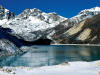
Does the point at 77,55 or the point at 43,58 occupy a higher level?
the point at 77,55

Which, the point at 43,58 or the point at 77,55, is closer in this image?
the point at 43,58

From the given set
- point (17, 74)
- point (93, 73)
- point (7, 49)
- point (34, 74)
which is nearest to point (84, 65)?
point (93, 73)

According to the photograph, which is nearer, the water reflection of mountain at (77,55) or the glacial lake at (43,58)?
the glacial lake at (43,58)

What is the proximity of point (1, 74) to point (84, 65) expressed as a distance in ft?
51.0

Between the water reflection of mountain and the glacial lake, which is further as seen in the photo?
the water reflection of mountain

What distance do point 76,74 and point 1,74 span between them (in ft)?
31.0

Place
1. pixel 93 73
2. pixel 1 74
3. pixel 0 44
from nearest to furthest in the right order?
pixel 1 74 < pixel 93 73 < pixel 0 44

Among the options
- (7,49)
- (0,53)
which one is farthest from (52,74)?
(7,49)

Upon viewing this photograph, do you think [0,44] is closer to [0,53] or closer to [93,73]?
[0,53]

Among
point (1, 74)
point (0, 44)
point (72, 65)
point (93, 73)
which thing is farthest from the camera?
point (0, 44)

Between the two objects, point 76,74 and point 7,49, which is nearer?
point 76,74

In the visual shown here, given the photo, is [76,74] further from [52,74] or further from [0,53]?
[0,53]

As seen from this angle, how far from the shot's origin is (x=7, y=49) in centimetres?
9838

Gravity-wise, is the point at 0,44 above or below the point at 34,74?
above
